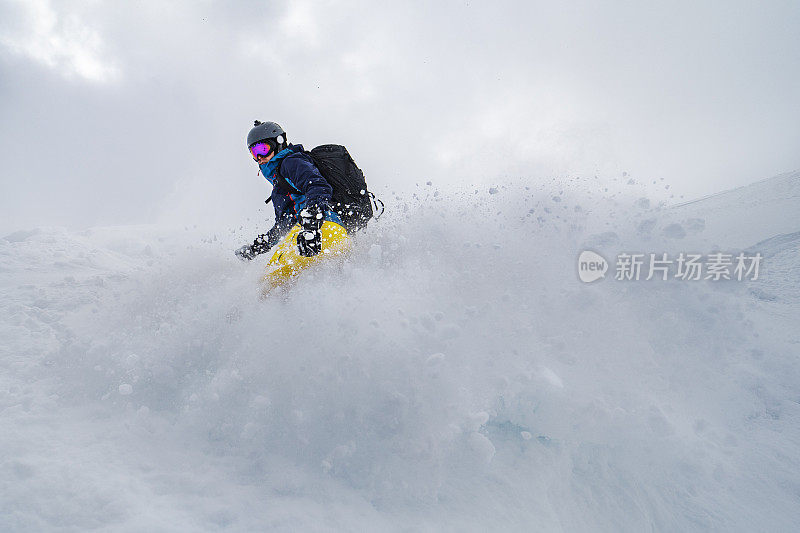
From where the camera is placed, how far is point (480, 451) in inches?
91.9

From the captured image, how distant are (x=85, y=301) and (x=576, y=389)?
185 inches

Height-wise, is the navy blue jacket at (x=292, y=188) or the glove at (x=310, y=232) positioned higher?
the navy blue jacket at (x=292, y=188)

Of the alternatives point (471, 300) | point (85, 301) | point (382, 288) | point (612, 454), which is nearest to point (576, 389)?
point (612, 454)

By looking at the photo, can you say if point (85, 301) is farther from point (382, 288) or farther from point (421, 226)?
point (421, 226)

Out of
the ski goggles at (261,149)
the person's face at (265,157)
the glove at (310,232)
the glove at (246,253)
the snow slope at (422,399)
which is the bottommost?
the snow slope at (422,399)

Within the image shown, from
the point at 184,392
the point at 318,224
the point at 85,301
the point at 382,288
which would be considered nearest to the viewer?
the point at 184,392

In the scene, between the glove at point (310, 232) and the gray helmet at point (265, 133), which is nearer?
the glove at point (310, 232)

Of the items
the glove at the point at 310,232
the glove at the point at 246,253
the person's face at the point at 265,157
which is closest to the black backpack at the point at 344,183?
the person's face at the point at 265,157

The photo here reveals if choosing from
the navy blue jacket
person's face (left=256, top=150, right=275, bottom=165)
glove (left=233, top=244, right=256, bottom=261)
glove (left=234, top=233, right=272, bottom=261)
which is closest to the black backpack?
the navy blue jacket

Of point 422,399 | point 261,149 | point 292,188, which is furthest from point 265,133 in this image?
point 422,399

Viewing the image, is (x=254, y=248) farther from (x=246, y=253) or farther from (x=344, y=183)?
(x=344, y=183)

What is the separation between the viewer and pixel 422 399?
8.04 ft

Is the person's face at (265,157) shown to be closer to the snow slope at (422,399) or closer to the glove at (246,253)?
the glove at (246,253)

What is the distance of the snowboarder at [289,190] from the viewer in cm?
348
